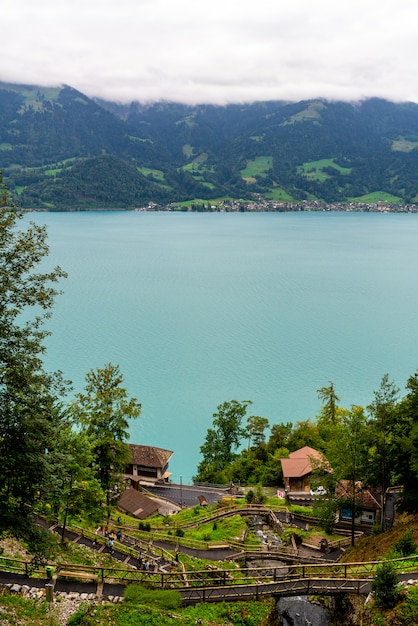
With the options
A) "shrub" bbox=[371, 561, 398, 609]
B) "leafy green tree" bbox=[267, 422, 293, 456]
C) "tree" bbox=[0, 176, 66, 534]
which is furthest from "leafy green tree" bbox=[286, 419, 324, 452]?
"tree" bbox=[0, 176, 66, 534]

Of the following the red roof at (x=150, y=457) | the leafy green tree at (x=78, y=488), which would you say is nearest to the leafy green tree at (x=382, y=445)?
the leafy green tree at (x=78, y=488)

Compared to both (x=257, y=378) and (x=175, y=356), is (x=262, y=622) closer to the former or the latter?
(x=257, y=378)

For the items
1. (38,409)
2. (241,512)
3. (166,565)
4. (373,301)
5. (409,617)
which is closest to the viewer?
(409,617)

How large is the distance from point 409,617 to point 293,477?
31200 mm

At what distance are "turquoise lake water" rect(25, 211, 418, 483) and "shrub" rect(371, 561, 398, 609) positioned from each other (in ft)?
143

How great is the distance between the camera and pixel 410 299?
121 metres

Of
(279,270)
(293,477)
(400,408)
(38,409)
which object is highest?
(279,270)

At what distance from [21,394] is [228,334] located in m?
81.9

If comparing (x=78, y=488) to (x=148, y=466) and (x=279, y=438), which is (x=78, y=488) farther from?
(x=279, y=438)

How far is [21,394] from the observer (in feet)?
44.5

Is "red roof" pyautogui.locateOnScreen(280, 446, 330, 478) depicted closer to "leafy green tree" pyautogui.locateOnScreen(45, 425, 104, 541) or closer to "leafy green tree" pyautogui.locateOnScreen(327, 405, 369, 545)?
"leafy green tree" pyautogui.locateOnScreen(327, 405, 369, 545)

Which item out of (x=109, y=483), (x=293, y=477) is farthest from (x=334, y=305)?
(x=109, y=483)

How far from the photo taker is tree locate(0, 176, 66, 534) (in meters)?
13.8

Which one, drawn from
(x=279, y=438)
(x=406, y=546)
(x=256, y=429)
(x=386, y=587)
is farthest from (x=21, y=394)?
(x=256, y=429)
